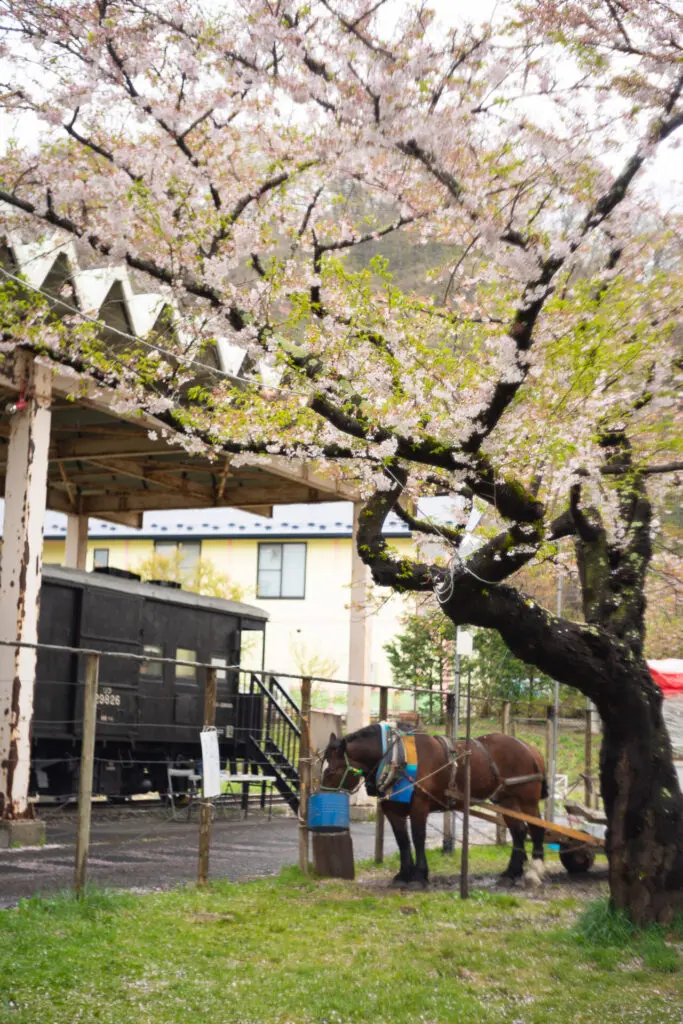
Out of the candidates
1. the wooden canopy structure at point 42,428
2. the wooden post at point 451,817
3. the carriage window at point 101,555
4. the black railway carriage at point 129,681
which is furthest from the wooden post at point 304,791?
the carriage window at point 101,555

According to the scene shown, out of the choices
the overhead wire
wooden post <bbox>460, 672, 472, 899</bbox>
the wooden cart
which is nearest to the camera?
the overhead wire

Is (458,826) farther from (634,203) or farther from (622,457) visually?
(634,203)

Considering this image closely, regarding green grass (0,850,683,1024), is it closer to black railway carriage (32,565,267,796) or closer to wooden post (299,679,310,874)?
wooden post (299,679,310,874)

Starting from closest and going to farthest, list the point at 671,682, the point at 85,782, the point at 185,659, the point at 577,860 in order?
the point at 85,782 → the point at 577,860 → the point at 671,682 → the point at 185,659

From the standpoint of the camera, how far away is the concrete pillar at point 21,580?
1206cm

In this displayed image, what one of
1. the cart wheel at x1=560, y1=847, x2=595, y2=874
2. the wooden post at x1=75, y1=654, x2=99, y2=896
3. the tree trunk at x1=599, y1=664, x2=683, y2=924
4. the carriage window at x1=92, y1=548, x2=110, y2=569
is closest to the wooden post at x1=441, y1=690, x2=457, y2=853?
the cart wheel at x1=560, y1=847, x2=595, y2=874

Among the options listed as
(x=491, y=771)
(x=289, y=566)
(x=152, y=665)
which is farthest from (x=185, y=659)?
(x=289, y=566)

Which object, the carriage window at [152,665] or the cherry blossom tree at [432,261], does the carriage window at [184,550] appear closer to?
the carriage window at [152,665]

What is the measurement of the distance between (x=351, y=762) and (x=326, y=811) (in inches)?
25.2

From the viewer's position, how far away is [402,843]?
11.5 m

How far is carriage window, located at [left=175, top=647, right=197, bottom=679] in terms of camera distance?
1917cm

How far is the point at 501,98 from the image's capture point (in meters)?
7.18

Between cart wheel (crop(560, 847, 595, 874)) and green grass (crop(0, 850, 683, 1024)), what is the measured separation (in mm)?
2919

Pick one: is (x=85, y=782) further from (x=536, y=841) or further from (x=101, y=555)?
(x=101, y=555)
